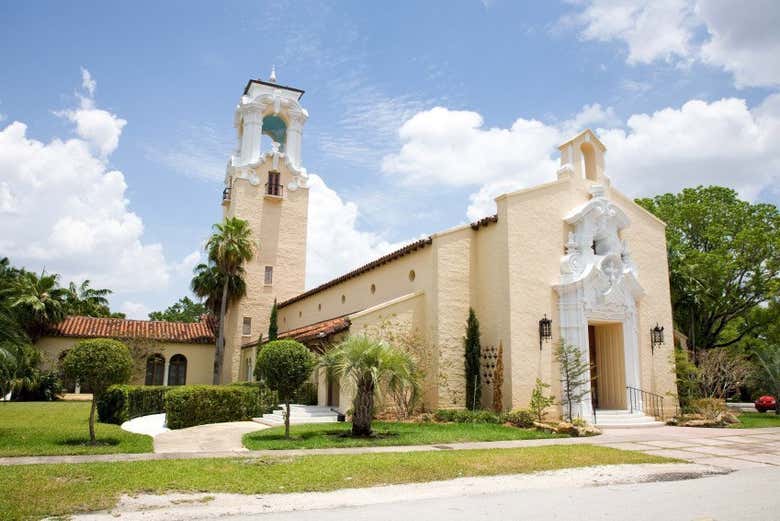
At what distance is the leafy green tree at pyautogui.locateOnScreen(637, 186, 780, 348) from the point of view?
2908 cm

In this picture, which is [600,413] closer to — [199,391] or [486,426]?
[486,426]

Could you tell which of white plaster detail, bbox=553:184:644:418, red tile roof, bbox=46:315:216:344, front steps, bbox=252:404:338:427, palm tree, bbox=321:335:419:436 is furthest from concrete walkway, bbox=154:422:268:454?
red tile roof, bbox=46:315:216:344

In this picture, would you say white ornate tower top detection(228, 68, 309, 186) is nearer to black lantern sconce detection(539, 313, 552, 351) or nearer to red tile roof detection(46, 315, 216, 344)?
red tile roof detection(46, 315, 216, 344)

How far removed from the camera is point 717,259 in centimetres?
2898

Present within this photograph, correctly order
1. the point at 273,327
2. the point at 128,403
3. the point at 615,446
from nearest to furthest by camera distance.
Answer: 1. the point at 615,446
2. the point at 128,403
3. the point at 273,327

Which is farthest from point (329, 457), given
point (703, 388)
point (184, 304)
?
point (184, 304)

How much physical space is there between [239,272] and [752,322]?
28350 millimetres

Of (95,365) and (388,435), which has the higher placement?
(95,365)

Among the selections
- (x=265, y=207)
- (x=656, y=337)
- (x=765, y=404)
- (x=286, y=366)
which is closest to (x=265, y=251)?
(x=265, y=207)

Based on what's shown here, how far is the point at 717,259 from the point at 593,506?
2589 centimetres

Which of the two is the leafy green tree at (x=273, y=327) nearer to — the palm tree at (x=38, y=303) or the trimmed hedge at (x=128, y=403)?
the trimmed hedge at (x=128, y=403)

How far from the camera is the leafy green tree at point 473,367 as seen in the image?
64.2 ft

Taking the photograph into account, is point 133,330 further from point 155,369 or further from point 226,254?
point 226,254

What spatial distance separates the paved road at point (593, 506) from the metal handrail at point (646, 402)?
12.4 metres
